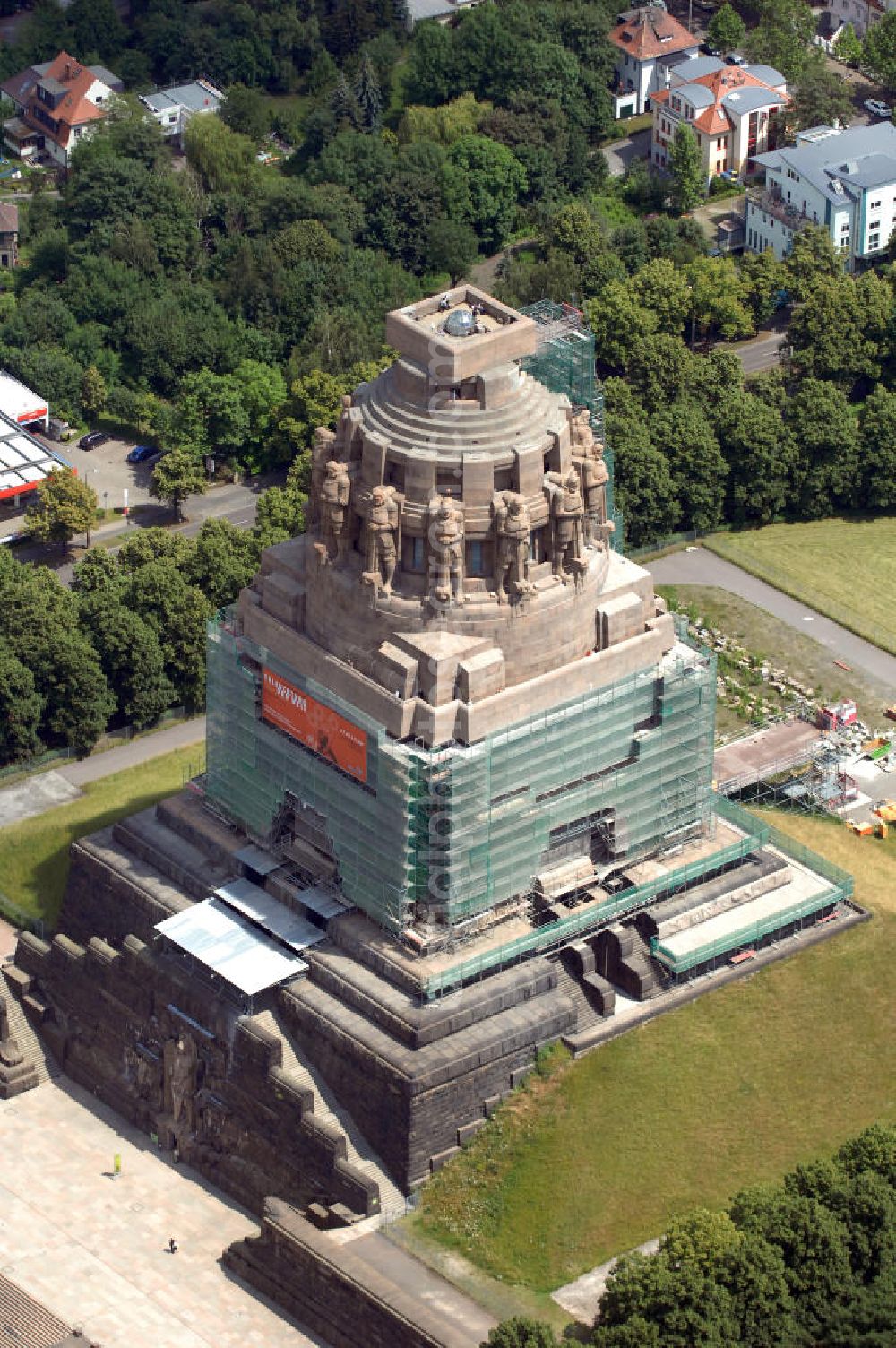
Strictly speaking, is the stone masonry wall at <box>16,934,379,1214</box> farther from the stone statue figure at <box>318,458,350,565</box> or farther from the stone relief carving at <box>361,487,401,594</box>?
the stone statue figure at <box>318,458,350,565</box>

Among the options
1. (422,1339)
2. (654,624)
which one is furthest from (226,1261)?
(654,624)

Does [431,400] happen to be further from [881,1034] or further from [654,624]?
[881,1034]

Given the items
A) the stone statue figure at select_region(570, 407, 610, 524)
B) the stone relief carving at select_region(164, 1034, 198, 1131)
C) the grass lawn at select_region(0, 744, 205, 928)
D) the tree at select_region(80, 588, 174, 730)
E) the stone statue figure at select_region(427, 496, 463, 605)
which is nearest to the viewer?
the stone statue figure at select_region(427, 496, 463, 605)

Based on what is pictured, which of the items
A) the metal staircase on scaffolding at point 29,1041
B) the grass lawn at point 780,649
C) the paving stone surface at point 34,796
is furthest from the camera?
the grass lawn at point 780,649

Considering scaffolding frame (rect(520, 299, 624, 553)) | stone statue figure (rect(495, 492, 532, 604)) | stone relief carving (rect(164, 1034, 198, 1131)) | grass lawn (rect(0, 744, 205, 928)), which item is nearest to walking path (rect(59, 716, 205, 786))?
grass lawn (rect(0, 744, 205, 928))

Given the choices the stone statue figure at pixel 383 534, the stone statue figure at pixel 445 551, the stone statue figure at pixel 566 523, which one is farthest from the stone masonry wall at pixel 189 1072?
the stone statue figure at pixel 566 523

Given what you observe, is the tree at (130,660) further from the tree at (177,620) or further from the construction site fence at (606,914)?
the construction site fence at (606,914)
